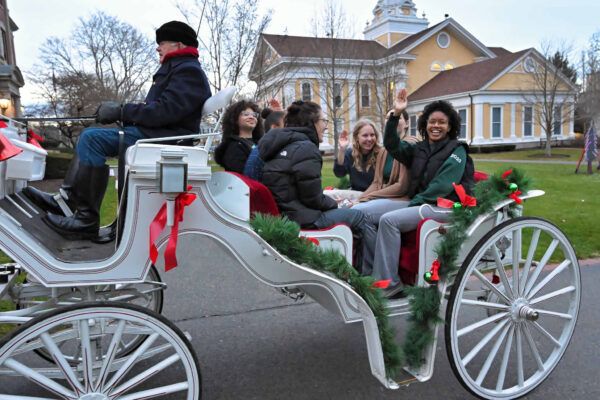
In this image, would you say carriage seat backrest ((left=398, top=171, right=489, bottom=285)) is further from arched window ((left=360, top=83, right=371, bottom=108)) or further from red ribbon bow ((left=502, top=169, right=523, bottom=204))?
arched window ((left=360, top=83, right=371, bottom=108))

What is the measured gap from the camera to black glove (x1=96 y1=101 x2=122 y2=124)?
255 centimetres

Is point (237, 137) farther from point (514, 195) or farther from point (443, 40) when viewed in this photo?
point (443, 40)

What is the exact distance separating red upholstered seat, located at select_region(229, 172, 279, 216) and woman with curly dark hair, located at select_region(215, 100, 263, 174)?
1745 mm

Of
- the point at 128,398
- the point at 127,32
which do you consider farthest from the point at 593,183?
the point at 127,32

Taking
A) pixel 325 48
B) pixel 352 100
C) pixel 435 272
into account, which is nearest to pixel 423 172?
pixel 435 272

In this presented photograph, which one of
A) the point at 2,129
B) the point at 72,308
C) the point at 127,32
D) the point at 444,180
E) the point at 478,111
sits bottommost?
the point at 72,308

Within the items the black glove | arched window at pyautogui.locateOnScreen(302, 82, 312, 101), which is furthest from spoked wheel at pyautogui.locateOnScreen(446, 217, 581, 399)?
arched window at pyautogui.locateOnScreen(302, 82, 312, 101)

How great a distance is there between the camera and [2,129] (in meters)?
2.48

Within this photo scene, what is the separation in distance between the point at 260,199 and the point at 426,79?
123 feet

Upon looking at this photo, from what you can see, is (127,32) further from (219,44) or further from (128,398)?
(128,398)

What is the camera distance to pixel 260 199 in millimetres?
2699

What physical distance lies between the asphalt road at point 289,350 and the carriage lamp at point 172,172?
1.21 m

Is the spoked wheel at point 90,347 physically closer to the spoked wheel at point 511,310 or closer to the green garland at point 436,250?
the green garland at point 436,250

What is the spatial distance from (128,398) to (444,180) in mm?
2344
